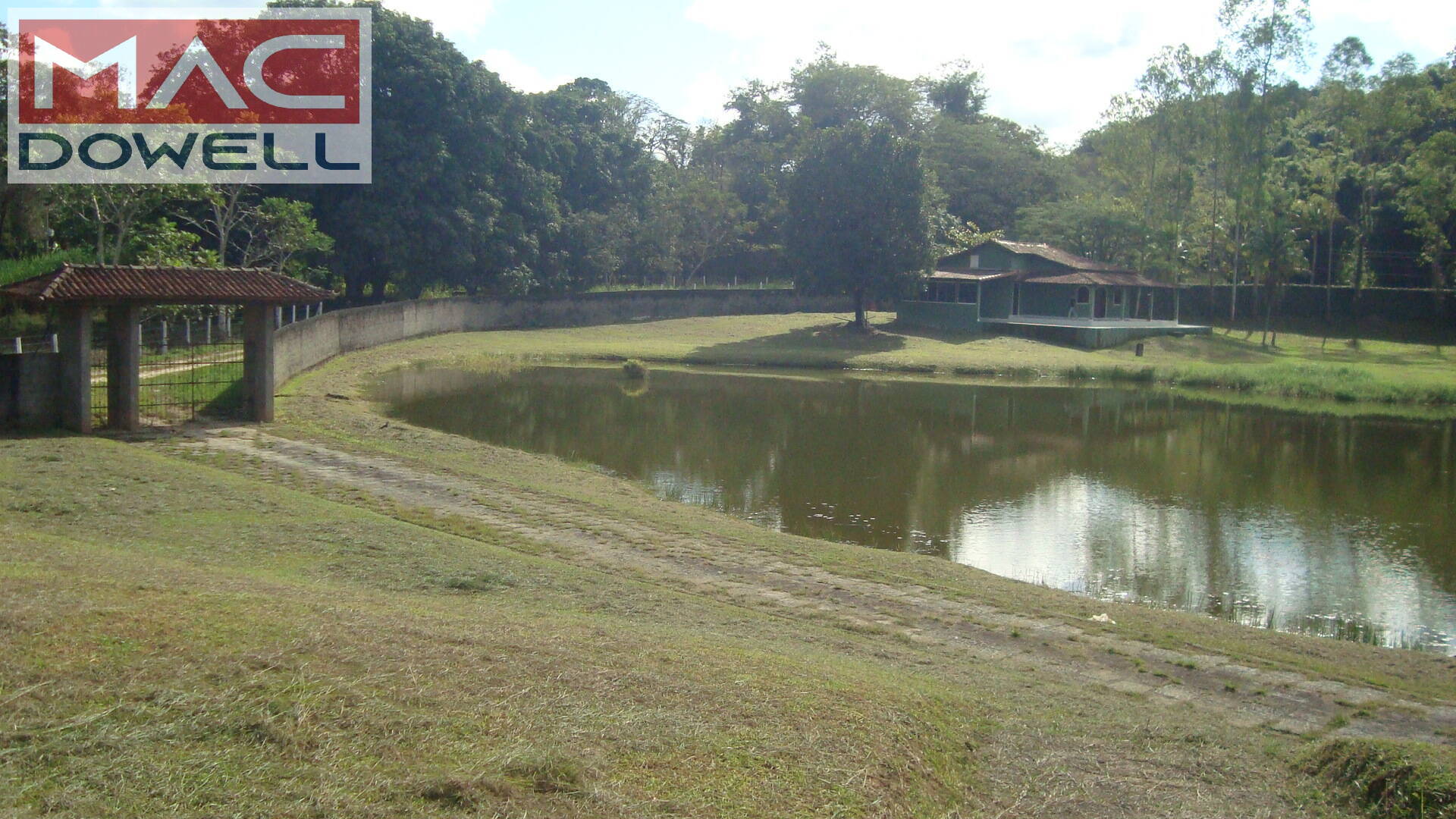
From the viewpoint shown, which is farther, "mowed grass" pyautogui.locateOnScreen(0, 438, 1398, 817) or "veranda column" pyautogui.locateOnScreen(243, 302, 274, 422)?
"veranda column" pyautogui.locateOnScreen(243, 302, 274, 422)

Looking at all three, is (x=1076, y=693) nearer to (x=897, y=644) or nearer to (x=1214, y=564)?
(x=897, y=644)

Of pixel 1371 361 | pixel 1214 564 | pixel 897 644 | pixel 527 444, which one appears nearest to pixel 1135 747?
pixel 897 644

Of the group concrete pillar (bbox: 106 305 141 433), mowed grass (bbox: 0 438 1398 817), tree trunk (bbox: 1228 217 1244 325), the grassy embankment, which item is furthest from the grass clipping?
tree trunk (bbox: 1228 217 1244 325)

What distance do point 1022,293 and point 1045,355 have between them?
37.3 feet

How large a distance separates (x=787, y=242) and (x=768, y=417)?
2538 centimetres

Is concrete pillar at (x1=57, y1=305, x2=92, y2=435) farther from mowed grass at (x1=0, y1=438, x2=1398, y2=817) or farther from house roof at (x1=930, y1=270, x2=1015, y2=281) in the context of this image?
house roof at (x1=930, y1=270, x2=1015, y2=281)

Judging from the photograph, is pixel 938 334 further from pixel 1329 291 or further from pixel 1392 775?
pixel 1392 775

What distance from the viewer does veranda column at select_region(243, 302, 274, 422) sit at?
2202cm

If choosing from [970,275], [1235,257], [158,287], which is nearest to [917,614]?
[158,287]

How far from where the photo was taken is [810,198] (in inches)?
2058

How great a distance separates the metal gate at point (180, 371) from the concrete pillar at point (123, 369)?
45 cm

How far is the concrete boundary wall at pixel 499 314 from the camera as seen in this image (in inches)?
1304

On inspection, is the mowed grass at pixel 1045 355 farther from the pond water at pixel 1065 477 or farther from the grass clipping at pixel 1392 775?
the grass clipping at pixel 1392 775

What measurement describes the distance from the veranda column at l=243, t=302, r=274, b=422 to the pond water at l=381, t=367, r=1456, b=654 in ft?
12.6
